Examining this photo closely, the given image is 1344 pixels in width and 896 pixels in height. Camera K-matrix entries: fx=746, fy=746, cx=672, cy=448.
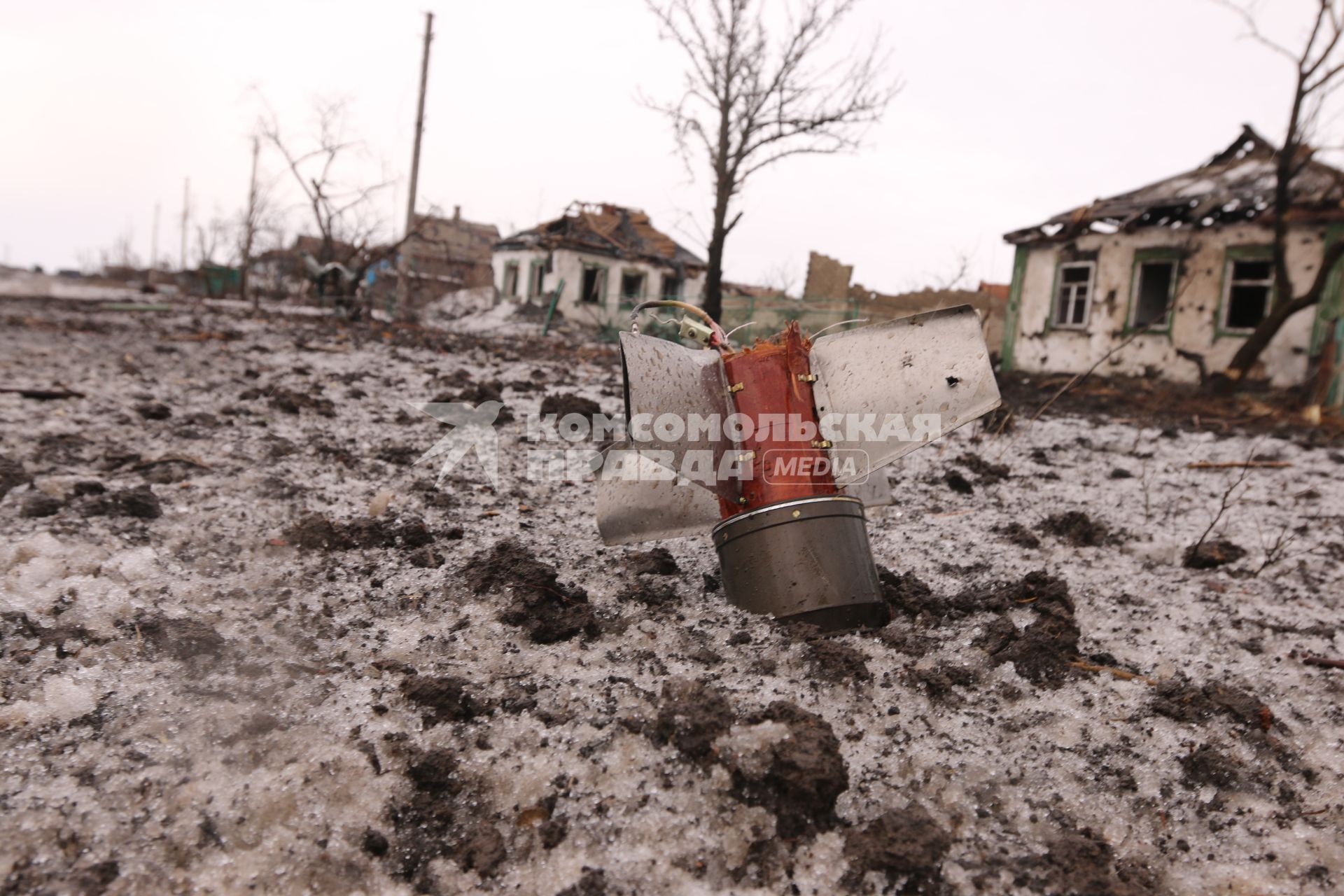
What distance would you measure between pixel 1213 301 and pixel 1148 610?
10.2 m

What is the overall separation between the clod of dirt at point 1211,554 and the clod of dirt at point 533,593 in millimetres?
2521

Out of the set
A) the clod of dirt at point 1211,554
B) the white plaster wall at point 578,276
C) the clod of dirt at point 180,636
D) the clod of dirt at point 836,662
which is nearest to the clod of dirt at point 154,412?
the clod of dirt at point 180,636

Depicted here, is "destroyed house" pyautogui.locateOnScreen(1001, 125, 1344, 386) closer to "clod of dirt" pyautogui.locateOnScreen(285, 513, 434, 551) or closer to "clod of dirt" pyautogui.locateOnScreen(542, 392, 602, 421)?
"clod of dirt" pyautogui.locateOnScreen(542, 392, 602, 421)

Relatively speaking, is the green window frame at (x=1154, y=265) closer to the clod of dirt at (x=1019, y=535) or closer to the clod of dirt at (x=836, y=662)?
the clod of dirt at (x=1019, y=535)

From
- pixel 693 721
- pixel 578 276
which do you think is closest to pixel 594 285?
pixel 578 276

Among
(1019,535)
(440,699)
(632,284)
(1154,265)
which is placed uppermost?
(632,284)

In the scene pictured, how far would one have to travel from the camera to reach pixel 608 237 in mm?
23422

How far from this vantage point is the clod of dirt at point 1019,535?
3.13 m

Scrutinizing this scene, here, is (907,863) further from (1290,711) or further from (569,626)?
(1290,711)

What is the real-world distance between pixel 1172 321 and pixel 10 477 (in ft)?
41.7

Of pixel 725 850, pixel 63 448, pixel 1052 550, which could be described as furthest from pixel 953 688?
pixel 63 448

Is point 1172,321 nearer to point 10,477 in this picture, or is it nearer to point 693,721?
point 693,721

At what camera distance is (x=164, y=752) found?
159 cm

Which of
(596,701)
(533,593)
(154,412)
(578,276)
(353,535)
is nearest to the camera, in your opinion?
Answer: (596,701)
